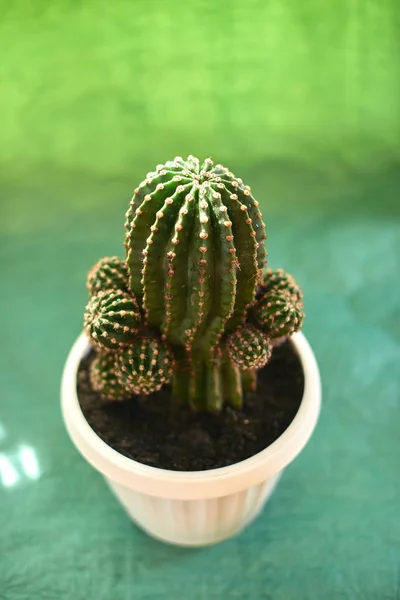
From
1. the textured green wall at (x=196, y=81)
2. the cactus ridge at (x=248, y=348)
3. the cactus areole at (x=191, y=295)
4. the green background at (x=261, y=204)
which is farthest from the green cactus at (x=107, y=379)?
the textured green wall at (x=196, y=81)

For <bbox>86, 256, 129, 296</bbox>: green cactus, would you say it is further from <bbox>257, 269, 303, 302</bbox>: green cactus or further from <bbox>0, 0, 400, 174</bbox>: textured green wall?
<bbox>0, 0, 400, 174</bbox>: textured green wall

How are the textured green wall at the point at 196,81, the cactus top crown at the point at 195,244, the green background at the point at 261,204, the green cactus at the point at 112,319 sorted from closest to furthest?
the cactus top crown at the point at 195,244 < the green cactus at the point at 112,319 < the green background at the point at 261,204 < the textured green wall at the point at 196,81

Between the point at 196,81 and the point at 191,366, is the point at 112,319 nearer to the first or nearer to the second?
the point at 191,366

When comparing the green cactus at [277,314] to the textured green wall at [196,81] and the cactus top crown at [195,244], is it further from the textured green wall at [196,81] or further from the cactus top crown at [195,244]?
the textured green wall at [196,81]

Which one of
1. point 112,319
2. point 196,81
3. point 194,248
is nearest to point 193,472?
point 112,319

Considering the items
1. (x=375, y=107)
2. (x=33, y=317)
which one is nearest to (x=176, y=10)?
(x=375, y=107)

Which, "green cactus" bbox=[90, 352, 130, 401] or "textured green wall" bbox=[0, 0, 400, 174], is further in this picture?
"textured green wall" bbox=[0, 0, 400, 174]

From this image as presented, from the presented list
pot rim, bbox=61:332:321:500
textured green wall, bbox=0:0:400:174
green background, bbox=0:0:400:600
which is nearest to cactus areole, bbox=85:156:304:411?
pot rim, bbox=61:332:321:500
